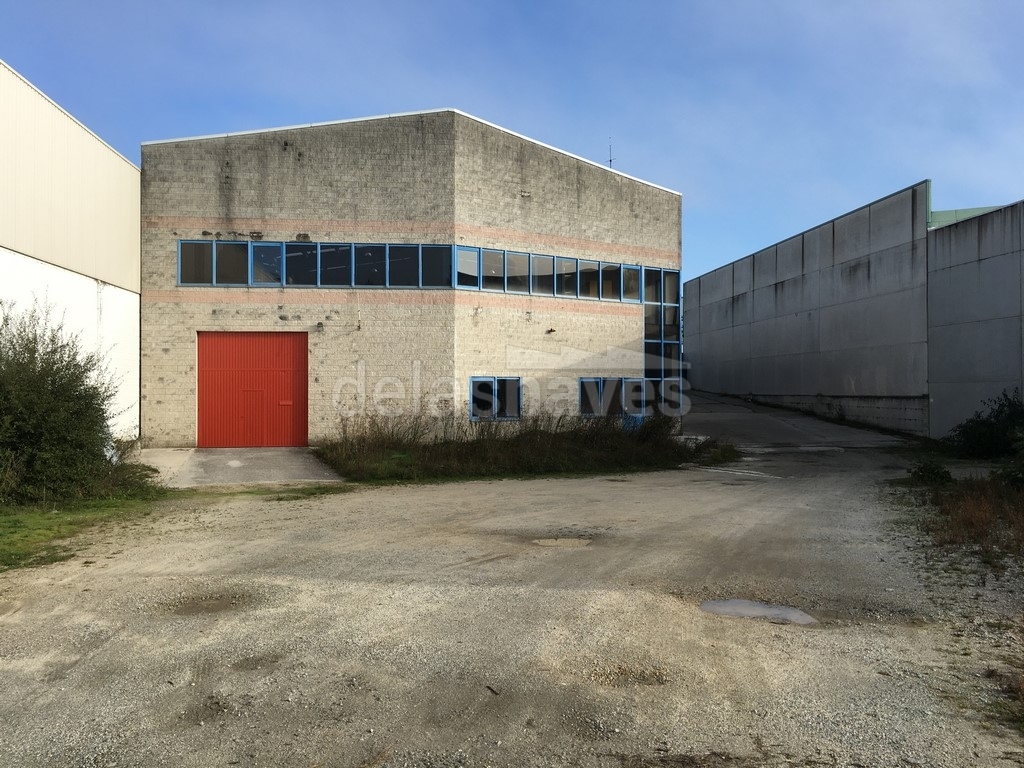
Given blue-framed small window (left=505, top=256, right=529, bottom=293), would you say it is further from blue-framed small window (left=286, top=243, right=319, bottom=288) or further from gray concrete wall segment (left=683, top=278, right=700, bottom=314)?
gray concrete wall segment (left=683, top=278, right=700, bottom=314)

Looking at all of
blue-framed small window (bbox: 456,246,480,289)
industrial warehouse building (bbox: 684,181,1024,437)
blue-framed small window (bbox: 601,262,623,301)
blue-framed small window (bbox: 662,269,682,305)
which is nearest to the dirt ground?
blue-framed small window (bbox: 456,246,480,289)

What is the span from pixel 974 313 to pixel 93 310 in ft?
92.3

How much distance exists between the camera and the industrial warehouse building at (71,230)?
14430 mm

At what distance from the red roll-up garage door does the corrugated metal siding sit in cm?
292

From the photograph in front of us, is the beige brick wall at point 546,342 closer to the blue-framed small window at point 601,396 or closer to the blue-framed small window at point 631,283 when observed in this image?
the blue-framed small window at point 601,396

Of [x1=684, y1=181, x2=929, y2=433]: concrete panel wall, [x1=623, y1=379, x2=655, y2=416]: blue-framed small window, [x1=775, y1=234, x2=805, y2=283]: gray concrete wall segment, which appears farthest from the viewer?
[x1=775, y1=234, x2=805, y2=283]: gray concrete wall segment

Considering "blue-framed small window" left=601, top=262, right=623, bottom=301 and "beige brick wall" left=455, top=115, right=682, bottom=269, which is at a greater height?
"beige brick wall" left=455, top=115, right=682, bottom=269

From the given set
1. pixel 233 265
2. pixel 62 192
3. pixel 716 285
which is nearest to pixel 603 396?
pixel 233 265

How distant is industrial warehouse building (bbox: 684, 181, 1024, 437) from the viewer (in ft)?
87.7

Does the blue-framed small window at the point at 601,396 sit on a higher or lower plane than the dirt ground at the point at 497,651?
A: higher

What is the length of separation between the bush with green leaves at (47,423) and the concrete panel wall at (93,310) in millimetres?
972

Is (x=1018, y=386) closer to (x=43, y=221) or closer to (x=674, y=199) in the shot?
(x=674, y=199)

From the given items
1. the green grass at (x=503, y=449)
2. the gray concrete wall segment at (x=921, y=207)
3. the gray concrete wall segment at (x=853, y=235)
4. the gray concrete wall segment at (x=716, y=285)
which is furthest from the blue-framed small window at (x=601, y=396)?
the gray concrete wall segment at (x=716, y=285)

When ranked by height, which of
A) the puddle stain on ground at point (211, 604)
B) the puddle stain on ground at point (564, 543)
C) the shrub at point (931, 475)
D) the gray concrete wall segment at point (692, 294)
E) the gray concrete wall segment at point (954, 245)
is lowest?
the puddle stain on ground at point (564, 543)
